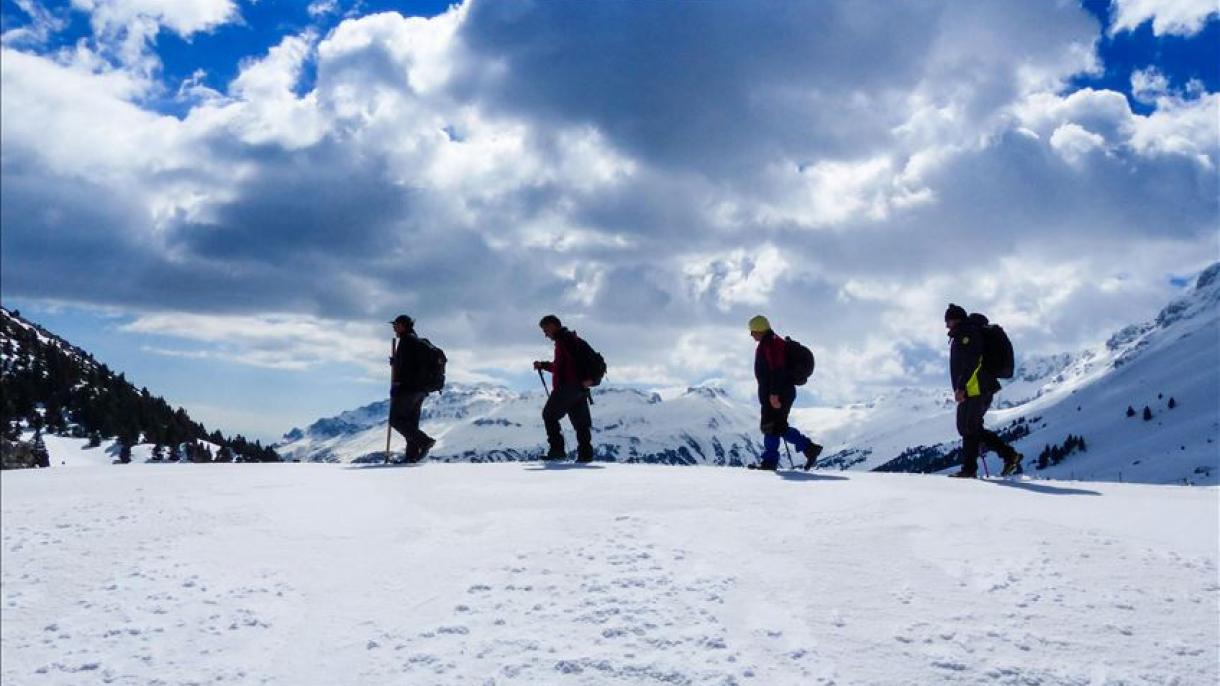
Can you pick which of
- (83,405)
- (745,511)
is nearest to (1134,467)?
(83,405)

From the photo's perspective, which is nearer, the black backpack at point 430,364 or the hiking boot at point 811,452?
the hiking boot at point 811,452

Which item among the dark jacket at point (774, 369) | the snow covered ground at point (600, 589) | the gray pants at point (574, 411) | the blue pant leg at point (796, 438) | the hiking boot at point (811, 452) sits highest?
the dark jacket at point (774, 369)

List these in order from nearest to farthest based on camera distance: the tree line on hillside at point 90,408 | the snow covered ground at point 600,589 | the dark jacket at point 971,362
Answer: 1. the snow covered ground at point 600,589
2. the dark jacket at point 971,362
3. the tree line on hillside at point 90,408

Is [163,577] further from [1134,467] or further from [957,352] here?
[1134,467]

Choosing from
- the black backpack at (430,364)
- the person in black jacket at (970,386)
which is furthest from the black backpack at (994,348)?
the black backpack at (430,364)

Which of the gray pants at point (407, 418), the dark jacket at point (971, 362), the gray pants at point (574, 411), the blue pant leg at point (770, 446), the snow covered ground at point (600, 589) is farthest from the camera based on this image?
the gray pants at point (407, 418)

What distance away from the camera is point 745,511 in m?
10.1

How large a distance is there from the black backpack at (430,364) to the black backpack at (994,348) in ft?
33.8

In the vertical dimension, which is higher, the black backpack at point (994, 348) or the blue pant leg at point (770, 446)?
the black backpack at point (994, 348)

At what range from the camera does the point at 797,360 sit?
16.3 meters

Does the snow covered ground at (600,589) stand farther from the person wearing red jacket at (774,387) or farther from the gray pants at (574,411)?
the gray pants at (574,411)

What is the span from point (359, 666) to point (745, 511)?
502 centimetres

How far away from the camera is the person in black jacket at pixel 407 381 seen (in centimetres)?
1714

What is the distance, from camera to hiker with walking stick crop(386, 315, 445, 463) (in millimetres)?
17141
